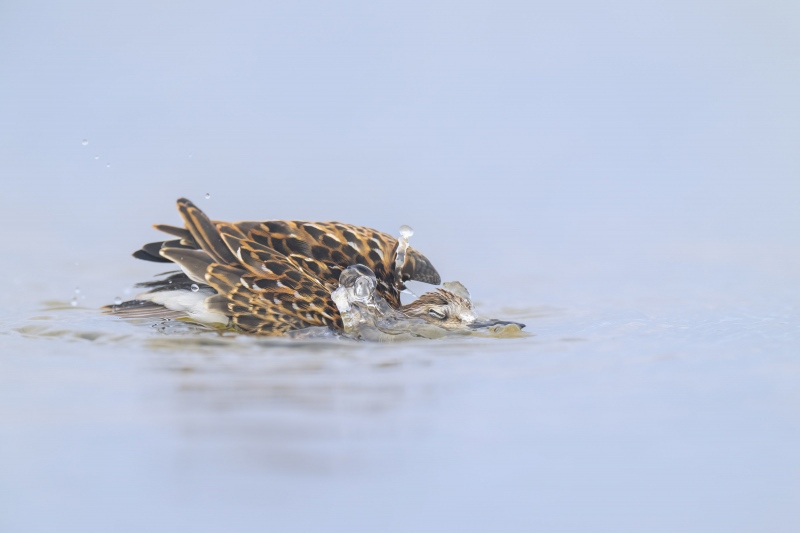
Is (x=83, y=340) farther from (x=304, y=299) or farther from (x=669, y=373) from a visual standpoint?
(x=669, y=373)

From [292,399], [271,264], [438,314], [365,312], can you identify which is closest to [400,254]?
[438,314]

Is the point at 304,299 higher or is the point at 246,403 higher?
the point at 304,299

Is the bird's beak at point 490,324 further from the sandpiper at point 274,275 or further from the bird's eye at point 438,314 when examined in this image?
the bird's eye at point 438,314

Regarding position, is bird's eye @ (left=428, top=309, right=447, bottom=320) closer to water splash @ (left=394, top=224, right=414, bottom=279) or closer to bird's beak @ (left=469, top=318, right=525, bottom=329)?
bird's beak @ (left=469, top=318, right=525, bottom=329)

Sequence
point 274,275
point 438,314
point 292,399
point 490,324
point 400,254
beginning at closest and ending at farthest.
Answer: point 292,399
point 274,275
point 490,324
point 438,314
point 400,254

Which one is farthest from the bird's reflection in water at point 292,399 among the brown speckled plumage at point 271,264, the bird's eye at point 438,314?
the bird's eye at point 438,314

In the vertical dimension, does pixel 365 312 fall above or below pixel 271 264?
below

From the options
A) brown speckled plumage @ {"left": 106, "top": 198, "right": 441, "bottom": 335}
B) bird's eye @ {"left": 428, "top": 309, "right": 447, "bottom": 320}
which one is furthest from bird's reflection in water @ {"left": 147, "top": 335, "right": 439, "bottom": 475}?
bird's eye @ {"left": 428, "top": 309, "right": 447, "bottom": 320}

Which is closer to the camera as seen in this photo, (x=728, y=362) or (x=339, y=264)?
(x=728, y=362)

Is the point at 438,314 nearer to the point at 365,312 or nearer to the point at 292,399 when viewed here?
the point at 365,312

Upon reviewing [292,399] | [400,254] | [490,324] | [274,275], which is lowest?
[292,399]

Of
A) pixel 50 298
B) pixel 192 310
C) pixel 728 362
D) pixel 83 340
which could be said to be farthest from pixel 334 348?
pixel 50 298
